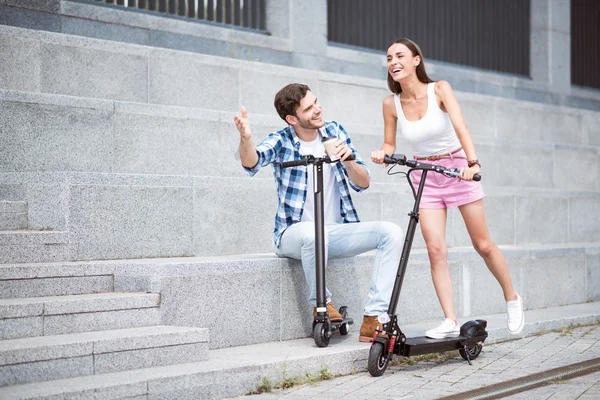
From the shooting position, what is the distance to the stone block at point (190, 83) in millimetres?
8836

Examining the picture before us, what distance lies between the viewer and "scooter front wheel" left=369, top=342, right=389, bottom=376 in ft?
20.6

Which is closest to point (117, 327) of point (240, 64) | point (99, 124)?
point (99, 124)

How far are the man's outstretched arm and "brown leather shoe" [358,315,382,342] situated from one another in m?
1.36

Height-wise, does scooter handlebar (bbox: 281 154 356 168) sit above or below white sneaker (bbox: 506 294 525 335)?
above

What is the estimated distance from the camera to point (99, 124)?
7.83m

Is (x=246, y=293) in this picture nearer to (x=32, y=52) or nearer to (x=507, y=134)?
(x=32, y=52)

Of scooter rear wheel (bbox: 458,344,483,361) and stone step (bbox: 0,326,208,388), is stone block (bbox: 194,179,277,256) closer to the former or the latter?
stone step (bbox: 0,326,208,388)

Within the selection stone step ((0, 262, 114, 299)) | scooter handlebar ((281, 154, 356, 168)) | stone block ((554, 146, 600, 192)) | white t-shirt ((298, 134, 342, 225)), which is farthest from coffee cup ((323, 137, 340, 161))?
stone block ((554, 146, 600, 192))

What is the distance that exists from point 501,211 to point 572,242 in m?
1.62

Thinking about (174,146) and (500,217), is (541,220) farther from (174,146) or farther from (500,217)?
(174,146)

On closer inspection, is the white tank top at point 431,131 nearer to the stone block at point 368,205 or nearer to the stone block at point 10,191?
the stone block at point 368,205

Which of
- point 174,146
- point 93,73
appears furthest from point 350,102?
point 93,73

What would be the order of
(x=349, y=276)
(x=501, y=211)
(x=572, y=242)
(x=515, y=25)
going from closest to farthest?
(x=349, y=276), (x=501, y=211), (x=572, y=242), (x=515, y=25)

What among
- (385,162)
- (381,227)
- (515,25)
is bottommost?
(381,227)
